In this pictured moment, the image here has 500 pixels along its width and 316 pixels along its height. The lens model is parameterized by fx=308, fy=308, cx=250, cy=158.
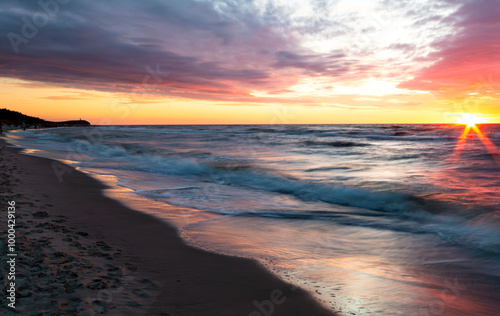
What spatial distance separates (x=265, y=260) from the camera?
4.71 meters

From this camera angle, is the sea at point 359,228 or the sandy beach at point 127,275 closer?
the sandy beach at point 127,275

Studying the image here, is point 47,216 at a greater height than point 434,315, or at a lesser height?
greater

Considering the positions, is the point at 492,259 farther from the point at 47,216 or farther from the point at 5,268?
the point at 47,216

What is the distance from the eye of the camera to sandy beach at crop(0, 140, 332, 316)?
3059mm

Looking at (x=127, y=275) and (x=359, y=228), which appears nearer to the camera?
(x=127, y=275)

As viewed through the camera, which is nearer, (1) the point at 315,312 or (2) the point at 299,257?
(1) the point at 315,312

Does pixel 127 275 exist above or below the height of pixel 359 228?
above

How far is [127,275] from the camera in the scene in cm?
375

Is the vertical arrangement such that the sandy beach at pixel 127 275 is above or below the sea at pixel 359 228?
above

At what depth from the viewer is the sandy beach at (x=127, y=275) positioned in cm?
306

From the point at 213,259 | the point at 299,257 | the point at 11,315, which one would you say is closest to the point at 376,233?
the point at 299,257

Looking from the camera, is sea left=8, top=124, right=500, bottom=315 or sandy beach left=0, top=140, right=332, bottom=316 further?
sea left=8, top=124, right=500, bottom=315

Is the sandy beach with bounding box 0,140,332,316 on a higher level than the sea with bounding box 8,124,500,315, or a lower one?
higher

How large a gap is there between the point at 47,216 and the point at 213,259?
138 inches
